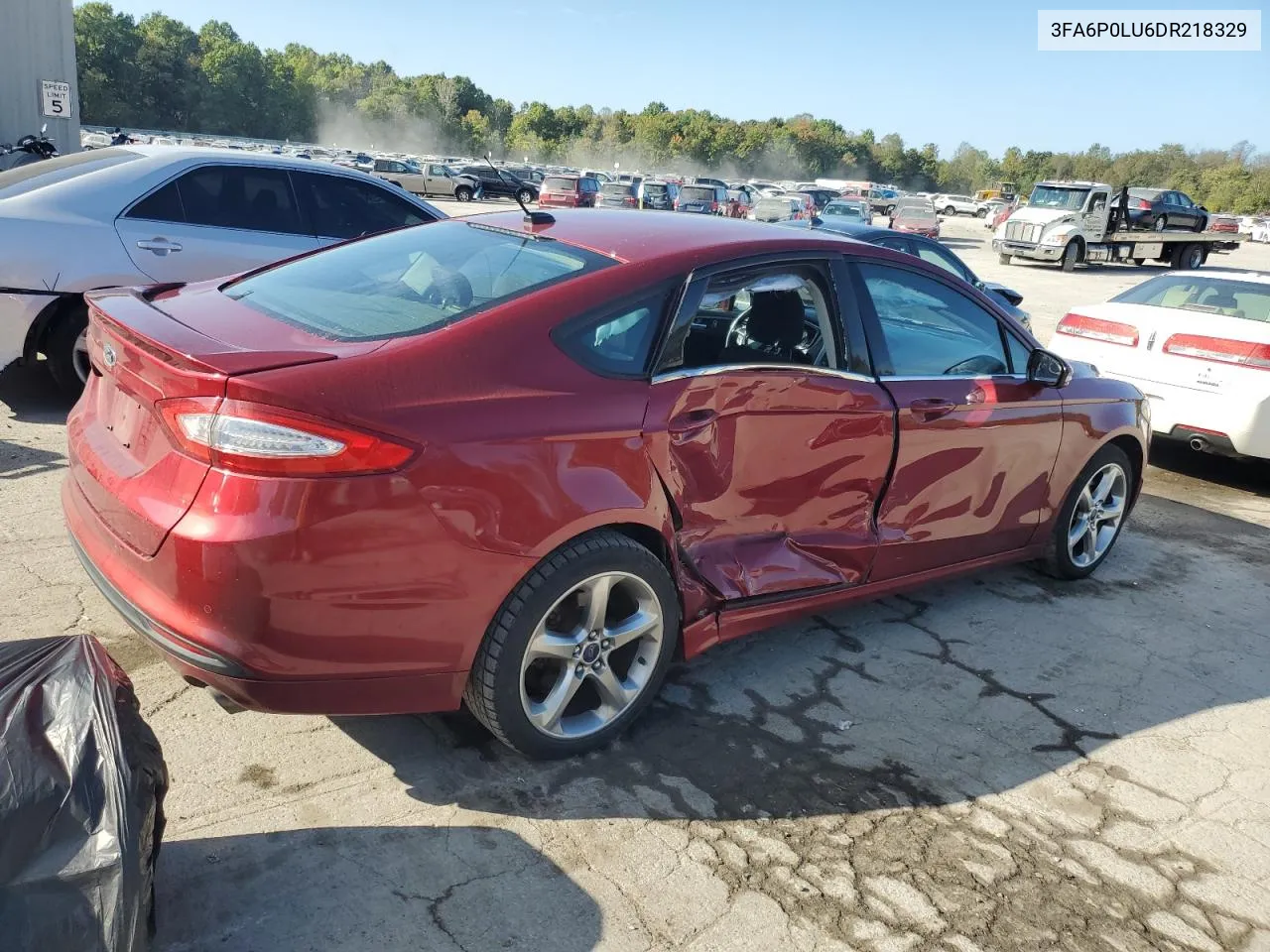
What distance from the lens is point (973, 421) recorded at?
4012mm

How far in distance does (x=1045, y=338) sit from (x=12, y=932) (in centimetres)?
1411

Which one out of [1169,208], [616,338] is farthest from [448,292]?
[1169,208]

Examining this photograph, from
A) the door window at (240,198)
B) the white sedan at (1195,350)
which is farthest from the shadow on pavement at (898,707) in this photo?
the door window at (240,198)

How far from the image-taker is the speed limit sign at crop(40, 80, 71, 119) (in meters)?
14.5

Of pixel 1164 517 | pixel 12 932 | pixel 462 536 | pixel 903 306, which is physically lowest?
pixel 1164 517

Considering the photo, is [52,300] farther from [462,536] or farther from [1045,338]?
[1045,338]

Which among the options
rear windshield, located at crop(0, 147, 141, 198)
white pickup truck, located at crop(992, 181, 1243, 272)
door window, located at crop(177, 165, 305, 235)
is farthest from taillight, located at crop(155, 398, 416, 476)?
white pickup truck, located at crop(992, 181, 1243, 272)

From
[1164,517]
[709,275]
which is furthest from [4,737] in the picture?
[1164,517]

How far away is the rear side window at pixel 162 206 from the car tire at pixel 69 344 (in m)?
0.63

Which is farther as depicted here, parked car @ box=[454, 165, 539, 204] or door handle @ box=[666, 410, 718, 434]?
parked car @ box=[454, 165, 539, 204]

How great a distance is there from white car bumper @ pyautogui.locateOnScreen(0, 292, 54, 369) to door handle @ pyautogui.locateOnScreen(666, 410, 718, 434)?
168 inches

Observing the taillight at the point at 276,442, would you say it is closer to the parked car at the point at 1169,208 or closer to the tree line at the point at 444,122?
the parked car at the point at 1169,208

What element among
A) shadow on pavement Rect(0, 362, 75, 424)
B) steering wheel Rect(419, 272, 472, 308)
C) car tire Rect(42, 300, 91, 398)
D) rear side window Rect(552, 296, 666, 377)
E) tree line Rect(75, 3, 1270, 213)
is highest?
tree line Rect(75, 3, 1270, 213)

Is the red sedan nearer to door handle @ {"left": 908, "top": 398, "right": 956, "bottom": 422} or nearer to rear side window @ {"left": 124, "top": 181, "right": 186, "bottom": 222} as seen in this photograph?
door handle @ {"left": 908, "top": 398, "right": 956, "bottom": 422}
